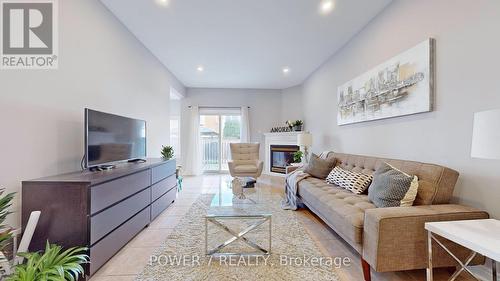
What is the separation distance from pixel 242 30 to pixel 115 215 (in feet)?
9.22

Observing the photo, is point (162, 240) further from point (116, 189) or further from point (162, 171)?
point (162, 171)

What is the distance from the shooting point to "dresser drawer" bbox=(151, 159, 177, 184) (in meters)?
3.04

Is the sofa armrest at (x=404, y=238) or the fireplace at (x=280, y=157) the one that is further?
the fireplace at (x=280, y=157)

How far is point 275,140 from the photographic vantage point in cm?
654

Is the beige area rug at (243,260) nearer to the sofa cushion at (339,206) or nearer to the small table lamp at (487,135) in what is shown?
the sofa cushion at (339,206)

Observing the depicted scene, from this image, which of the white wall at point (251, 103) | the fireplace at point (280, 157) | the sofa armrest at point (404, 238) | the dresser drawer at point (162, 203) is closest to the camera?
the sofa armrest at point (404, 238)

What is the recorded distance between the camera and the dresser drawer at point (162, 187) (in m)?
3.05

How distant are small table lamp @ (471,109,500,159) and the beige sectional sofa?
1.97 ft

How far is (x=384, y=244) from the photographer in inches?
62.4

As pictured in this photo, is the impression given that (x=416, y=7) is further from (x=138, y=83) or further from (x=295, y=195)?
(x=138, y=83)

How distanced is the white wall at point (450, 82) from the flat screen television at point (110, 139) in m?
3.19

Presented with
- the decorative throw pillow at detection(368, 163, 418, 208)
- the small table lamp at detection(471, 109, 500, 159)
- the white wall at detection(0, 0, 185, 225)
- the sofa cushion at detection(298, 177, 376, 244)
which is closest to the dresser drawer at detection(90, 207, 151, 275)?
the white wall at detection(0, 0, 185, 225)

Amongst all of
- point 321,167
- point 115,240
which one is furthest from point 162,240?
point 321,167

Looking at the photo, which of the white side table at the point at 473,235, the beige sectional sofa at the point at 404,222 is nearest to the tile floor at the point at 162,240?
the beige sectional sofa at the point at 404,222
